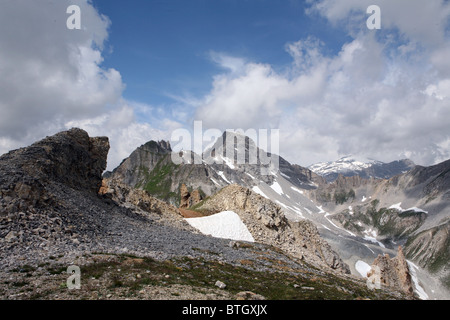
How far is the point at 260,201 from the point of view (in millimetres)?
65312

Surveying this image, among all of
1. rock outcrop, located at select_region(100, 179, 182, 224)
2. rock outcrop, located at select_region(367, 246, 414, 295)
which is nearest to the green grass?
rock outcrop, located at select_region(100, 179, 182, 224)

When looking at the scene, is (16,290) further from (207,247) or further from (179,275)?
(207,247)

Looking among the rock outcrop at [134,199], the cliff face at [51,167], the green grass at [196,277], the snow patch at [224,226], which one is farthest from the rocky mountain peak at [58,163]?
the snow patch at [224,226]

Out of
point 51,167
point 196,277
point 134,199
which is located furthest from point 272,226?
point 196,277

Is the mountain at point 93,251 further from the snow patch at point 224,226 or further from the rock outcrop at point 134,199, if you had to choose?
the snow patch at point 224,226

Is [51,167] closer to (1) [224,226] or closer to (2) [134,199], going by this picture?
(2) [134,199]

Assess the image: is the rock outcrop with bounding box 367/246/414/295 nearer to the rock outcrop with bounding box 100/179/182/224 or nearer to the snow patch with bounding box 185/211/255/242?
the snow patch with bounding box 185/211/255/242

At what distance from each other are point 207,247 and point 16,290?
70.1 ft

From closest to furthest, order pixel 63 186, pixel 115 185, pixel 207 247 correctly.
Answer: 1. pixel 207 247
2. pixel 63 186
3. pixel 115 185

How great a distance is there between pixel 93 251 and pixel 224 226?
1457 inches

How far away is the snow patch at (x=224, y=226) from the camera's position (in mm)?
54616

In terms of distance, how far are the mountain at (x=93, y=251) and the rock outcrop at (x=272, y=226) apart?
17487 millimetres

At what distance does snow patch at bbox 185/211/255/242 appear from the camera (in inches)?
2150
